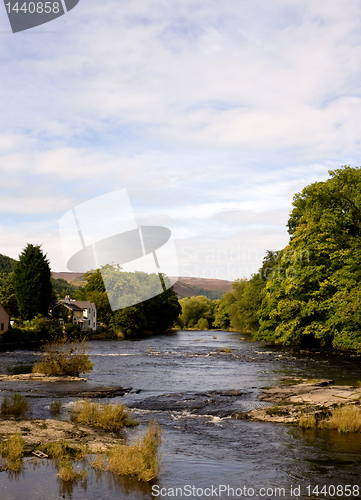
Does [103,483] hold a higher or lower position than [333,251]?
lower

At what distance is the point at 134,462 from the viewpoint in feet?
29.5

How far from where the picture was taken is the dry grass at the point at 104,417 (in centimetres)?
1273

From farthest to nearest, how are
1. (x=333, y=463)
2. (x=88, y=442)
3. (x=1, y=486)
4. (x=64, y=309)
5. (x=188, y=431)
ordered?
(x=64, y=309) → (x=188, y=431) → (x=88, y=442) → (x=333, y=463) → (x=1, y=486)

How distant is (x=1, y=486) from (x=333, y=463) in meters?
7.20

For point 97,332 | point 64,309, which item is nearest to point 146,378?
point 97,332

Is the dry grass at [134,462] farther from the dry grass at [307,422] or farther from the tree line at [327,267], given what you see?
the tree line at [327,267]

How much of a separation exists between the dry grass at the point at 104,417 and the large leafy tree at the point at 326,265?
22784 mm

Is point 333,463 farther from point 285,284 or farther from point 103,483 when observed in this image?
point 285,284

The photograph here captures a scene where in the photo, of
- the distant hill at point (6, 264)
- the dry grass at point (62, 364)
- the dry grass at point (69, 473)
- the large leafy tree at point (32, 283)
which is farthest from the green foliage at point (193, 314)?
the dry grass at point (69, 473)

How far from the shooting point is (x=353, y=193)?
35.4 metres

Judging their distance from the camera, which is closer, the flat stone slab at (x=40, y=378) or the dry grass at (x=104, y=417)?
the dry grass at (x=104, y=417)

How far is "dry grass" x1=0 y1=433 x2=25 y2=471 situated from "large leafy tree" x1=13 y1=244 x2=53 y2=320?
65142 mm

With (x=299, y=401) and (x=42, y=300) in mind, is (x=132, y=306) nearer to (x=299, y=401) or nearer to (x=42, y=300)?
(x=42, y=300)

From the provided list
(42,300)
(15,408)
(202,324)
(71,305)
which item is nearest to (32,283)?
(42,300)
